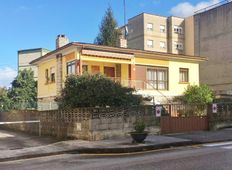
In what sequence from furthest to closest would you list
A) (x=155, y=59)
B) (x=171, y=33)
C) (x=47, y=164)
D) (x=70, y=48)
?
(x=171, y=33)
(x=155, y=59)
(x=70, y=48)
(x=47, y=164)

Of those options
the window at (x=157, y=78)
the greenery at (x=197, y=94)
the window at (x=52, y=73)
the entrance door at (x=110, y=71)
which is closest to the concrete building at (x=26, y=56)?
the window at (x=52, y=73)

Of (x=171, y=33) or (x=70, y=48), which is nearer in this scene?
(x=70, y=48)

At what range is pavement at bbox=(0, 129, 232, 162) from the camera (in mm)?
14521

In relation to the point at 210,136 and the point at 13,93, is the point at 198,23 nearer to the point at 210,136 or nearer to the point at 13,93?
the point at 13,93

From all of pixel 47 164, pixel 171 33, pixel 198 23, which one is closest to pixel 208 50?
pixel 198 23

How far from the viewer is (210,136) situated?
18.6 meters

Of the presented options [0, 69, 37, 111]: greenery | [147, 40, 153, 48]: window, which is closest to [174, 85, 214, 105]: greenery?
[0, 69, 37, 111]: greenery

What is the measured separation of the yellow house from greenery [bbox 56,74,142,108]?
8789mm

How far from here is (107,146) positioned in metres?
15.4

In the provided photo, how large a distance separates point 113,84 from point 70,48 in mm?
10656

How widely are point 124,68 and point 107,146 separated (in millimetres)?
17592

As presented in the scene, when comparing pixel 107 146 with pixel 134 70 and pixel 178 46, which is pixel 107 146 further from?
pixel 178 46

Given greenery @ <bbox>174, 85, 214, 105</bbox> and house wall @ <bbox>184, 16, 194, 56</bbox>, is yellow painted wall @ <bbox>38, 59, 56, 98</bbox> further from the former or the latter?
house wall @ <bbox>184, 16, 194, 56</bbox>

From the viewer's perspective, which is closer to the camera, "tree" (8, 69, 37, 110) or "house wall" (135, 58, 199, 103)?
"house wall" (135, 58, 199, 103)
